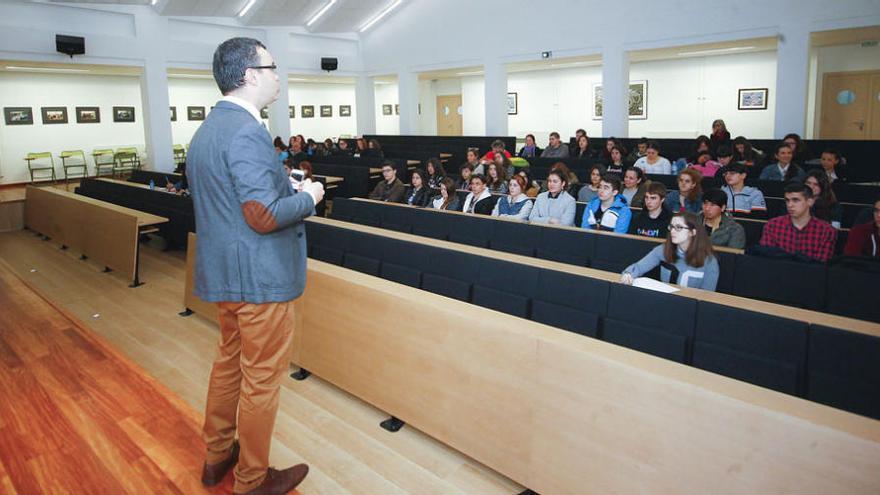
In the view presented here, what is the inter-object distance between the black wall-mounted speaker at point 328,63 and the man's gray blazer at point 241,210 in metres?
15.8

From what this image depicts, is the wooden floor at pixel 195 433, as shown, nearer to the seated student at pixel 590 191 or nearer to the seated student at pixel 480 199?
the seated student at pixel 480 199

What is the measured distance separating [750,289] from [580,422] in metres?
2.25

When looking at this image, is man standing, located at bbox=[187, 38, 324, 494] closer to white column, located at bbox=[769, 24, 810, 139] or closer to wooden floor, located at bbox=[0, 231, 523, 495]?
wooden floor, located at bbox=[0, 231, 523, 495]

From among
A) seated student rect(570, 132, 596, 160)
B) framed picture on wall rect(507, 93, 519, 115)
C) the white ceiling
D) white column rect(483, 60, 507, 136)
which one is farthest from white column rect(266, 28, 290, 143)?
seated student rect(570, 132, 596, 160)

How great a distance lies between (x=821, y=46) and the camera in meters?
14.4

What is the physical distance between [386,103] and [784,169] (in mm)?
19051

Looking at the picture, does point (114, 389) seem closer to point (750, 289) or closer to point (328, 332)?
point (328, 332)

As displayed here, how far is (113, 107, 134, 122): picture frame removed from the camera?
17844 mm

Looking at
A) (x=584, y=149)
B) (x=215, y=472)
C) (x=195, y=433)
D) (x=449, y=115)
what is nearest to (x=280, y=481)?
(x=215, y=472)

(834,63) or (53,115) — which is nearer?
(834,63)

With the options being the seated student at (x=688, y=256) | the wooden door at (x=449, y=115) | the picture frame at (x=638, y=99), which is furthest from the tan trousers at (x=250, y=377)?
the wooden door at (x=449, y=115)

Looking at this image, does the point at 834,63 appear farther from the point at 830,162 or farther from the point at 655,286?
the point at 655,286

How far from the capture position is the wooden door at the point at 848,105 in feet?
46.2

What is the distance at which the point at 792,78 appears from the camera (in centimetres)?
1076
